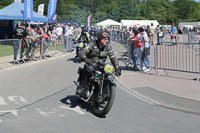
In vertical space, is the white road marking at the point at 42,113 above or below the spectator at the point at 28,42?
below

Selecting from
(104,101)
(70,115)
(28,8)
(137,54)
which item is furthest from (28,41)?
(104,101)

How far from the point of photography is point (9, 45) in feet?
47.1

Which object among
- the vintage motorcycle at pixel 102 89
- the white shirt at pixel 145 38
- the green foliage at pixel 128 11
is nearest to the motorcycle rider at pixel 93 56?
the vintage motorcycle at pixel 102 89

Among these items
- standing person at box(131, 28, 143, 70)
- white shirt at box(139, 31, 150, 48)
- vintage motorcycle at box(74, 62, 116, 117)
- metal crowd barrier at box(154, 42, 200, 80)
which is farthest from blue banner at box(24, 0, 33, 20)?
vintage motorcycle at box(74, 62, 116, 117)

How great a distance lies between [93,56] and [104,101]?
990mm

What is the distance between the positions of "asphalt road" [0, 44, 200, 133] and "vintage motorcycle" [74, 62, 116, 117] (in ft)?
0.76

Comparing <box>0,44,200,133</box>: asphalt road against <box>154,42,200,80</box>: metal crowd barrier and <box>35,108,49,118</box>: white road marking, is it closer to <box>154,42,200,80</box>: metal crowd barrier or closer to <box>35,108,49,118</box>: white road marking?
<box>35,108,49,118</box>: white road marking

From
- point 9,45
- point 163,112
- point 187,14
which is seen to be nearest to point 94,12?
point 187,14

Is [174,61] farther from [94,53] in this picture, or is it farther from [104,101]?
[104,101]

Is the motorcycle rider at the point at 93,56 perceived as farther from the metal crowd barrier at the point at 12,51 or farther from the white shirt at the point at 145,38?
the metal crowd barrier at the point at 12,51

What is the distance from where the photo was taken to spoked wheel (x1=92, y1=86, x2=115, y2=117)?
244 inches

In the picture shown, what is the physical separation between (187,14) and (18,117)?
13033 centimetres

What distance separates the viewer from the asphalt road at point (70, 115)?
5750 mm

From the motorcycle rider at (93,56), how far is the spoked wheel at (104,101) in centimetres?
37
